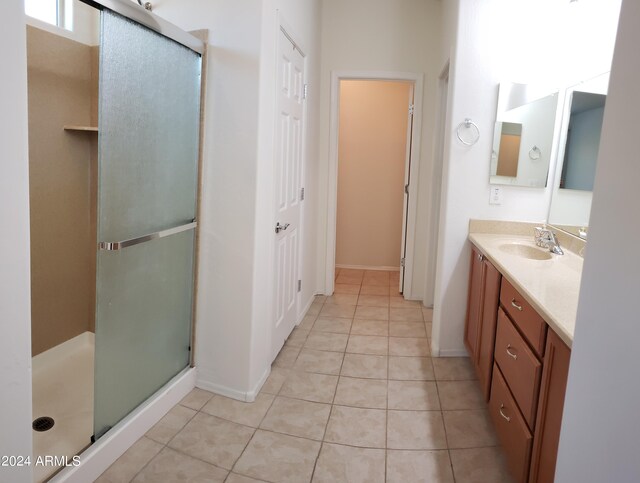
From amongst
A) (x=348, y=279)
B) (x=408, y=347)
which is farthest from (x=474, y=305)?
(x=348, y=279)

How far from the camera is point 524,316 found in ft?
5.71

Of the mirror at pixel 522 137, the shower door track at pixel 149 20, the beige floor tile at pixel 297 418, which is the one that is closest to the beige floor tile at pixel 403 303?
the mirror at pixel 522 137

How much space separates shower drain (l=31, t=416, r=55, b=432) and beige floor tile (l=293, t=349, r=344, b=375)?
1.33m

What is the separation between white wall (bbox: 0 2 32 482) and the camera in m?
1.10

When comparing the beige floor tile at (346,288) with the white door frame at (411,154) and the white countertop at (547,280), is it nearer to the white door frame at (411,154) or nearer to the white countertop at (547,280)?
the white door frame at (411,154)

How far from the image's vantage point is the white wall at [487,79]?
2637 mm

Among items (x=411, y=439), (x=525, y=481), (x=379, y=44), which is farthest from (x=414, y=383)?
(x=379, y=44)

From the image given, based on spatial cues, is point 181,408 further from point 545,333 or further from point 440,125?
point 440,125

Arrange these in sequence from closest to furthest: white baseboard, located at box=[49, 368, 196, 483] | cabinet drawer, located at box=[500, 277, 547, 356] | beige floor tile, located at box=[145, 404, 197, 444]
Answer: cabinet drawer, located at box=[500, 277, 547, 356] → white baseboard, located at box=[49, 368, 196, 483] → beige floor tile, located at box=[145, 404, 197, 444]

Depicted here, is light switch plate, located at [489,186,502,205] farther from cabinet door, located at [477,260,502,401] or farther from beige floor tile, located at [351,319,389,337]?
beige floor tile, located at [351,319,389,337]

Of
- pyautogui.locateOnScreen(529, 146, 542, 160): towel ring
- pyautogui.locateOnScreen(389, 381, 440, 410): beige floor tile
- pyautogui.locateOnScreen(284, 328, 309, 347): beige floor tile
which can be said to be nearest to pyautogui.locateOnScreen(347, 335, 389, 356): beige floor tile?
pyautogui.locateOnScreen(284, 328, 309, 347): beige floor tile

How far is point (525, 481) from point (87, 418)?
195 centimetres

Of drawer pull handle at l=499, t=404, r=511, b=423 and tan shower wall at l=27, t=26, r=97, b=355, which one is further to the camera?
tan shower wall at l=27, t=26, r=97, b=355

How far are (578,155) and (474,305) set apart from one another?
1040 mm
